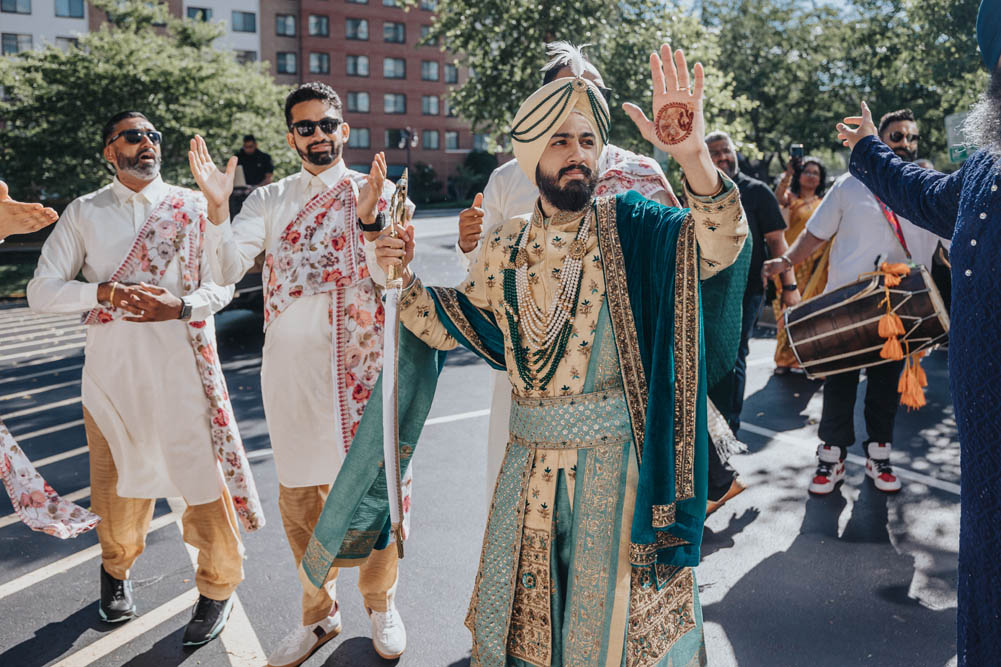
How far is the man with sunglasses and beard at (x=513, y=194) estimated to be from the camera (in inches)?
120

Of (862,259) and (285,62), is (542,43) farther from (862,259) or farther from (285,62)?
(285,62)

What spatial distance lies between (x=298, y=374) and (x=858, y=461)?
416cm

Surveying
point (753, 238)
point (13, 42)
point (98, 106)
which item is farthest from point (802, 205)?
point (13, 42)

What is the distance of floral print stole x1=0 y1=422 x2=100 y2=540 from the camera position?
3324 millimetres

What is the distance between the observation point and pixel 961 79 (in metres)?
21.7

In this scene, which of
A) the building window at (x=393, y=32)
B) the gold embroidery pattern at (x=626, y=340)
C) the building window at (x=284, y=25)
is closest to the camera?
the gold embroidery pattern at (x=626, y=340)

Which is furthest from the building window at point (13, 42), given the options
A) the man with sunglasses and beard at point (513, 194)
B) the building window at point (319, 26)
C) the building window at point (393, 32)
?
the man with sunglasses and beard at point (513, 194)

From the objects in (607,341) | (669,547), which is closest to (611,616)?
(669,547)

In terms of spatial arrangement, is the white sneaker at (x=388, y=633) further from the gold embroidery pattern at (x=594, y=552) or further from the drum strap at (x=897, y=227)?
the drum strap at (x=897, y=227)

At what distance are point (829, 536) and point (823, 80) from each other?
104 feet

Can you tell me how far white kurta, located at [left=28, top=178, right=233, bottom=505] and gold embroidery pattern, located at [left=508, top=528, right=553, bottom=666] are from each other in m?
1.87

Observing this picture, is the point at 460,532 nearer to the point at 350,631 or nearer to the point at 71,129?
the point at 350,631

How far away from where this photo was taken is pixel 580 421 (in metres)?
2.55

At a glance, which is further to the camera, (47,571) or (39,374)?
(39,374)
